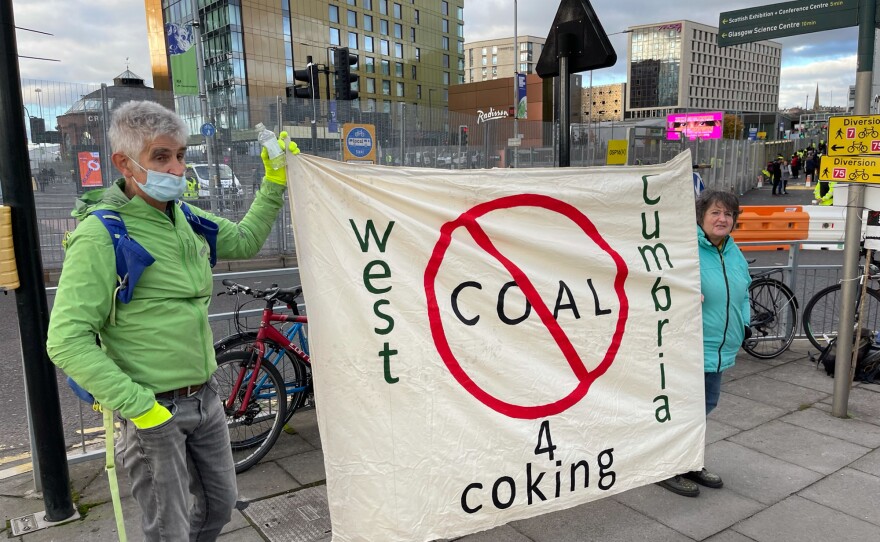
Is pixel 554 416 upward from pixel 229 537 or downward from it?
upward

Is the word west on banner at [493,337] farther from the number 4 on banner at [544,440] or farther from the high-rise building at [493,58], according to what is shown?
the high-rise building at [493,58]

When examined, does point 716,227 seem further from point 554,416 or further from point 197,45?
point 197,45

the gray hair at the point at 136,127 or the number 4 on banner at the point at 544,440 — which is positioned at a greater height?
the gray hair at the point at 136,127

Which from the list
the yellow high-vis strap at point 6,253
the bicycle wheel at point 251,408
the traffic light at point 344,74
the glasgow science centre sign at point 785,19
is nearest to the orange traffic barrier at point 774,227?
the glasgow science centre sign at point 785,19

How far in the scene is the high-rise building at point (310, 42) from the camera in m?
53.2

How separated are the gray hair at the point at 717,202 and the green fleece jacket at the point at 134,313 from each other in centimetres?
274

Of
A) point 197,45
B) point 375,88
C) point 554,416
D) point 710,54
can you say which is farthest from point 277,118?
point 710,54

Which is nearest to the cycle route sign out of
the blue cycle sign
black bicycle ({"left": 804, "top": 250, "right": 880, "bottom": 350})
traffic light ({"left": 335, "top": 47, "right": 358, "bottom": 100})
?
black bicycle ({"left": 804, "top": 250, "right": 880, "bottom": 350})

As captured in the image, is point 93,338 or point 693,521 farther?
point 693,521

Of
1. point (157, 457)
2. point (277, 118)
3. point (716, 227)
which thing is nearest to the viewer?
point (157, 457)

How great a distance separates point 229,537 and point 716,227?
10.1 feet

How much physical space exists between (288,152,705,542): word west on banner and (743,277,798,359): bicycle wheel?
3244mm

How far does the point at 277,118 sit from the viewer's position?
41.2 feet

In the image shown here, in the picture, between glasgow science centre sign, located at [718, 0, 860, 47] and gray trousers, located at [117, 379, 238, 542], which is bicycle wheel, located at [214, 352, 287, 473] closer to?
gray trousers, located at [117, 379, 238, 542]
